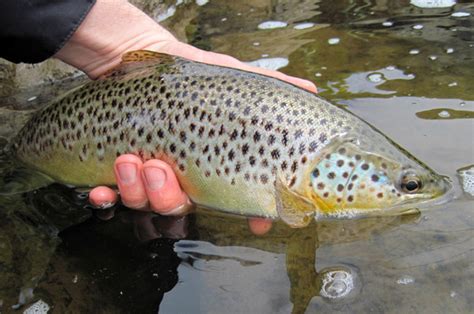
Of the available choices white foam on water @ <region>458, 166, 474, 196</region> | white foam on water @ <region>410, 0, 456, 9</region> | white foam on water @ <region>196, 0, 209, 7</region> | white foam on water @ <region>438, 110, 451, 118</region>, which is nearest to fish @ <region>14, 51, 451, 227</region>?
white foam on water @ <region>458, 166, 474, 196</region>

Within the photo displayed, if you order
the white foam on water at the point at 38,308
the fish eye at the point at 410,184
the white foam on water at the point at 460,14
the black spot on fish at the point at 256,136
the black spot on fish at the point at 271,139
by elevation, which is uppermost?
the black spot on fish at the point at 256,136

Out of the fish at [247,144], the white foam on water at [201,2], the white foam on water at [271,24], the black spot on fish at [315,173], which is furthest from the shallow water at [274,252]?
the white foam on water at [201,2]

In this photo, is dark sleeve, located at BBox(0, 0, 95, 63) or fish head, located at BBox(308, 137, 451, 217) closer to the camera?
fish head, located at BBox(308, 137, 451, 217)

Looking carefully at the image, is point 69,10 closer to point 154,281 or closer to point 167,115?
point 167,115

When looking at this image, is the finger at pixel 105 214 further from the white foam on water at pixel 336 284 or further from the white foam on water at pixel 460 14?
→ the white foam on water at pixel 460 14

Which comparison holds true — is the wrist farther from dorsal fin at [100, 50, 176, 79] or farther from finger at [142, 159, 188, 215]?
finger at [142, 159, 188, 215]

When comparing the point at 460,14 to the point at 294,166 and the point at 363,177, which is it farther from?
the point at 294,166

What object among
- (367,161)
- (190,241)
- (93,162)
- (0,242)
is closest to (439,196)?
(367,161)

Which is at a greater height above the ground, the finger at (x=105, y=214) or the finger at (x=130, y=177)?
the finger at (x=130, y=177)
